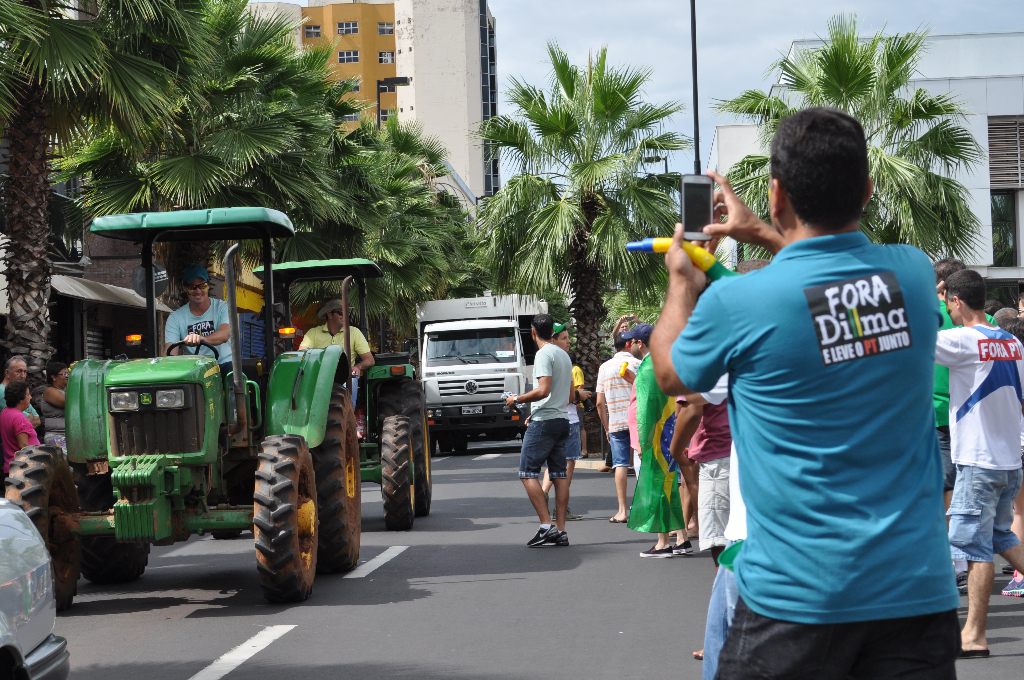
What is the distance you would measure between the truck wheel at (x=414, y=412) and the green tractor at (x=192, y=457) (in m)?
3.55

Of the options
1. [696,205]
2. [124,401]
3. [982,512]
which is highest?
[696,205]

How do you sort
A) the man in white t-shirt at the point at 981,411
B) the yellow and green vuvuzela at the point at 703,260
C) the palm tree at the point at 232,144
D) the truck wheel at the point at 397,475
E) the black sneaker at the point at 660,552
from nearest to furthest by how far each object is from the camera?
the yellow and green vuvuzela at the point at 703,260 < the man in white t-shirt at the point at 981,411 < the black sneaker at the point at 660,552 < the truck wheel at the point at 397,475 < the palm tree at the point at 232,144

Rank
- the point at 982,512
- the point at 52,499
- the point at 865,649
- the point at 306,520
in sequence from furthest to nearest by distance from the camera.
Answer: the point at 306,520, the point at 52,499, the point at 982,512, the point at 865,649

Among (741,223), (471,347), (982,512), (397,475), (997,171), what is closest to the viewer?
(741,223)

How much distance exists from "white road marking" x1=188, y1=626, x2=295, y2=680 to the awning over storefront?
1307 centimetres

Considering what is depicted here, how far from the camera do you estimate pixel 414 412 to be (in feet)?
42.4

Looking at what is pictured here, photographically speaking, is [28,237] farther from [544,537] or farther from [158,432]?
[544,537]

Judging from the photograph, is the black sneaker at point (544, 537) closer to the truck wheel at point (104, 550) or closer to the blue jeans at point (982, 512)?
the truck wheel at point (104, 550)

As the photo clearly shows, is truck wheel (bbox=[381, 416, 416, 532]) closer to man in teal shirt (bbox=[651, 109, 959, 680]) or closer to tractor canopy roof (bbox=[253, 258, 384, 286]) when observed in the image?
tractor canopy roof (bbox=[253, 258, 384, 286])

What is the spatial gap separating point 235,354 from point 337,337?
450 cm

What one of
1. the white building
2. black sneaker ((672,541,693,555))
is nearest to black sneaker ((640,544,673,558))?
black sneaker ((672,541,693,555))

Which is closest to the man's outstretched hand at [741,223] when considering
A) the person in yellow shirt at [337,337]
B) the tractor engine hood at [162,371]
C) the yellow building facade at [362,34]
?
the tractor engine hood at [162,371]

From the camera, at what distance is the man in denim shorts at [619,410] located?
12.6m

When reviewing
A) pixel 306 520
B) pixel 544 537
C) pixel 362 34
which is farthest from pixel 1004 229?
pixel 362 34
